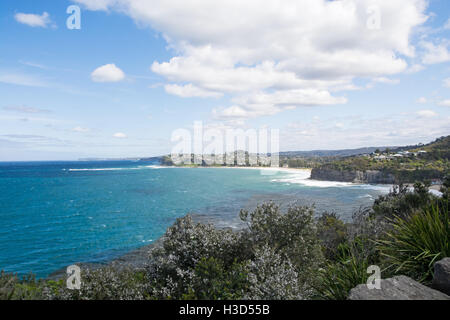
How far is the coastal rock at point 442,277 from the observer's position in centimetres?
576

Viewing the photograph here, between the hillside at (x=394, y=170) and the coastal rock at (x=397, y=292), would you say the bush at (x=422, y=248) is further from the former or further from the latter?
the hillside at (x=394, y=170)

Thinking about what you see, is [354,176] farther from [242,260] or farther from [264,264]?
[264,264]

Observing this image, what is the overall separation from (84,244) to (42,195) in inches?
1852

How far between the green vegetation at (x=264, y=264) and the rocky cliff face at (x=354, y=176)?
89.1 metres

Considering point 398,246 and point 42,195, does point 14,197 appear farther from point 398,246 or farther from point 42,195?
point 398,246

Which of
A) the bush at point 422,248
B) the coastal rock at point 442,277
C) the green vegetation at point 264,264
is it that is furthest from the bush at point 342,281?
the coastal rock at point 442,277

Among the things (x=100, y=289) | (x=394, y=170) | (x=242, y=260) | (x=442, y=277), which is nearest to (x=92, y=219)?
(x=242, y=260)

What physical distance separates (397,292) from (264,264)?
3448mm

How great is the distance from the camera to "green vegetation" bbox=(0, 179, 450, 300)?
7020mm

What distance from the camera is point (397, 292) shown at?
5434 millimetres
